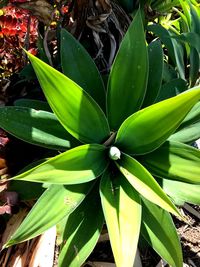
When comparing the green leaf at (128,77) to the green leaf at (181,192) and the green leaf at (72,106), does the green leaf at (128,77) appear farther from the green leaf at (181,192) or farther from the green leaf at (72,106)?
the green leaf at (181,192)

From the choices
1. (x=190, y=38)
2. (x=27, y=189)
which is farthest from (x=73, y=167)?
(x=190, y=38)

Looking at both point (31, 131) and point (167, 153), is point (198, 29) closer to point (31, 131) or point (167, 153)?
point (167, 153)

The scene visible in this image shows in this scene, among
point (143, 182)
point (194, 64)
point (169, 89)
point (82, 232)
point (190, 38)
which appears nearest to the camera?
point (143, 182)

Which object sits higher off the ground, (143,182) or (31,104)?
(31,104)

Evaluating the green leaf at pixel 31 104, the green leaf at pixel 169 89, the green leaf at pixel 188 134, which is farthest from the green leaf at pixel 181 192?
the green leaf at pixel 31 104

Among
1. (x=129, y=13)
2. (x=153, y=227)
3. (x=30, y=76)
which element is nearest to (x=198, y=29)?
(x=129, y=13)

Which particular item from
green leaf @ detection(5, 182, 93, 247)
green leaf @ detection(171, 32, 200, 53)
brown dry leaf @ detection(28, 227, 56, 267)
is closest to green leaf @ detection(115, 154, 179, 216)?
green leaf @ detection(5, 182, 93, 247)

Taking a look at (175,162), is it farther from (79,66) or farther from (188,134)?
(79,66)

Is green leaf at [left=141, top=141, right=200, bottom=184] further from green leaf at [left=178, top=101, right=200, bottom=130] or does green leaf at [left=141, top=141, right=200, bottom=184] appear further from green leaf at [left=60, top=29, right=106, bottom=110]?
green leaf at [left=60, top=29, right=106, bottom=110]
